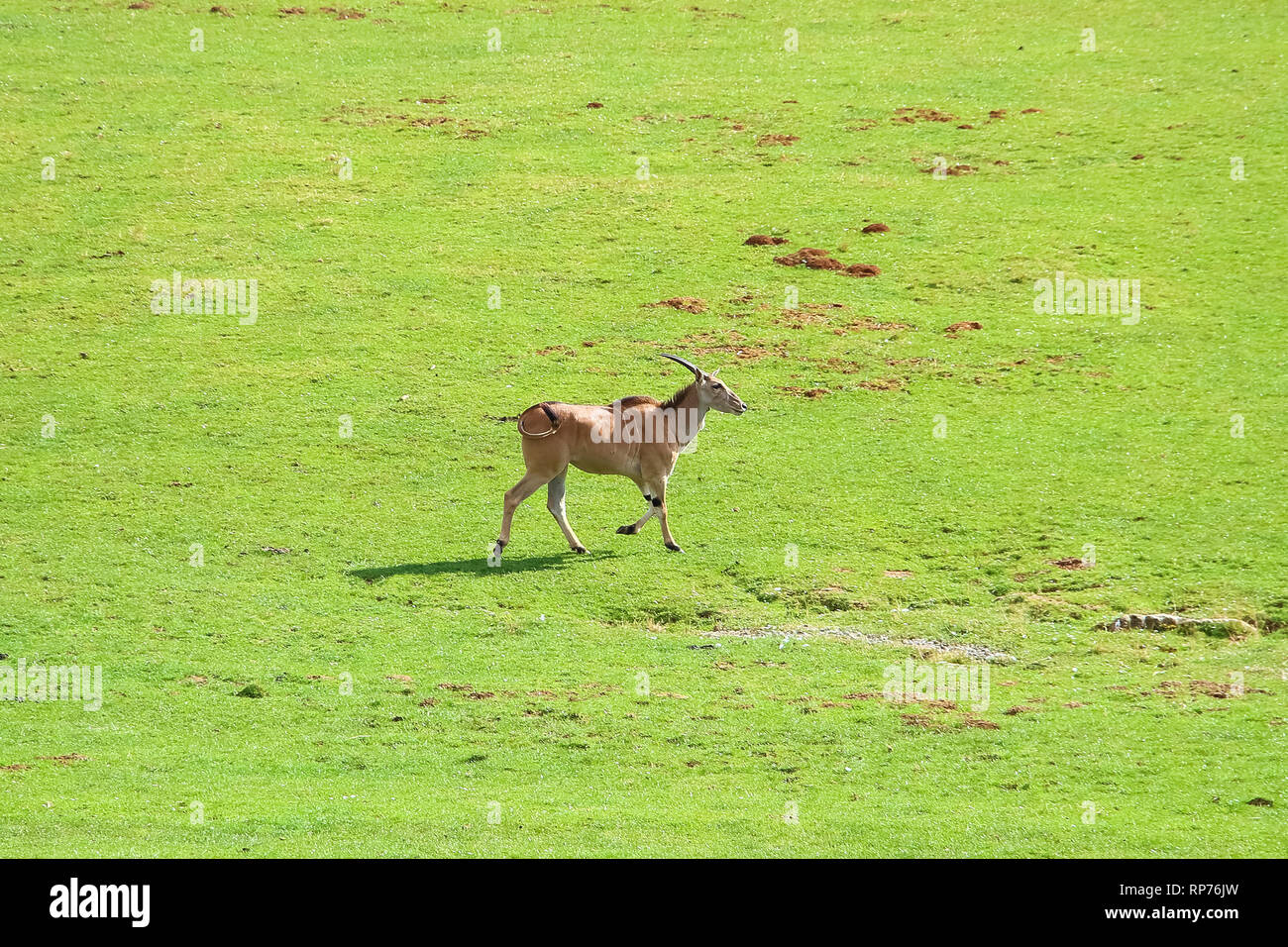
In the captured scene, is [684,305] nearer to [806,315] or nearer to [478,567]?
[806,315]

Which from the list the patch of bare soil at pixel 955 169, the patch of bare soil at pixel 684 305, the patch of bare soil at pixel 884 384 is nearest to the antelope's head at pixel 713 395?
the patch of bare soil at pixel 884 384

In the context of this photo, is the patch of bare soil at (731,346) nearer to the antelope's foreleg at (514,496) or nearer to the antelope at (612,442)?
the antelope at (612,442)

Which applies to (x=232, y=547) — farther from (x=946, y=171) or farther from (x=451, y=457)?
(x=946, y=171)

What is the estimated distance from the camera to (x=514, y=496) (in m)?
19.6

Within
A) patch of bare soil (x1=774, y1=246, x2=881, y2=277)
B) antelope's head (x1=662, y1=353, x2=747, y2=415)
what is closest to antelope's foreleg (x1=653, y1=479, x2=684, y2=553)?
antelope's head (x1=662, y1=353, x2=747, y2=415)

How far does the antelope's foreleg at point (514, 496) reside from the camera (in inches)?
768

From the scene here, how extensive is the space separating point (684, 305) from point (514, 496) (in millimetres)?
10008

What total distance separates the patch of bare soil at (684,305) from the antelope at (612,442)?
27.1ft

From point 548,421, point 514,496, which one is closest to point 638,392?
point 514,496

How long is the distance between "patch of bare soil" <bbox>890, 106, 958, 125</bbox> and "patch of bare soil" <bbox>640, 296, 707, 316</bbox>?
10.8m

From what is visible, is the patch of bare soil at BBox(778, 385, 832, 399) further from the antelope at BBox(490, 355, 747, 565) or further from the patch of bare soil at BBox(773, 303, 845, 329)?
the antelope at BBox(490, 355, 747, 565)

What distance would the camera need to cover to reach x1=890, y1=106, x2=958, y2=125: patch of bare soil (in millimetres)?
36688

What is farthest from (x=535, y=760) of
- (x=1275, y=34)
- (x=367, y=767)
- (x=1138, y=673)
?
(x=1275, y=34)

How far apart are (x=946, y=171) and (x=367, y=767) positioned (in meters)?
24.4
